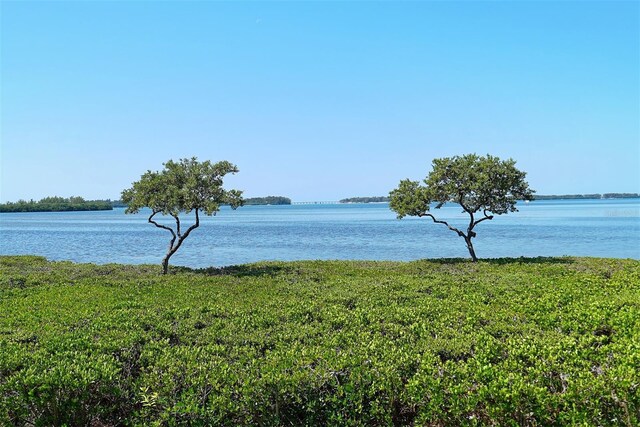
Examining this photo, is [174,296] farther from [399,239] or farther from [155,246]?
[399,239]

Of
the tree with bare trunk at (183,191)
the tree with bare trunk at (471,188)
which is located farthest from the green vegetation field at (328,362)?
the tree with bare trunk at (471,188)

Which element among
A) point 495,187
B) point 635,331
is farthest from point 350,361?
point 495,187

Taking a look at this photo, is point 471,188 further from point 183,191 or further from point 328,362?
point 328,362

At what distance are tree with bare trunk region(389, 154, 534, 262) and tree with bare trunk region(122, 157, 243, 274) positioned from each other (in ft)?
40.2

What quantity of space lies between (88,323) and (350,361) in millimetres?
6656

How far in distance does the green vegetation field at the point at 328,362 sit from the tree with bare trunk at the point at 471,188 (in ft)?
53.1

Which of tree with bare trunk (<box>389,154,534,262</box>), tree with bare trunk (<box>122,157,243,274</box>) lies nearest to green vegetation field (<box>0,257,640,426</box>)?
tree with bare trunk (<box>122,157,243,274</box>)

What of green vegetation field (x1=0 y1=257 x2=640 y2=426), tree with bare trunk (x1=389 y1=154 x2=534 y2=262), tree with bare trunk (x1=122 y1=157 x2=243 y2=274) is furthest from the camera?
tree with bare trunk (x1=389 y1=154 x2=534 y2=262)

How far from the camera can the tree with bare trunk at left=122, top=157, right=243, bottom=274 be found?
23.0 metres

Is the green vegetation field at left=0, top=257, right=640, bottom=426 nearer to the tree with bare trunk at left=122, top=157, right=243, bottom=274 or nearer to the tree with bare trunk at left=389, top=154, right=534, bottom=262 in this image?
the tree with bare trunk at left=122, top=157, right=243, bottom=274

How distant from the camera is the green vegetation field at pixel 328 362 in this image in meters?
5.96

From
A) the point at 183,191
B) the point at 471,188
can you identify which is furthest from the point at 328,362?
the point at 471,188

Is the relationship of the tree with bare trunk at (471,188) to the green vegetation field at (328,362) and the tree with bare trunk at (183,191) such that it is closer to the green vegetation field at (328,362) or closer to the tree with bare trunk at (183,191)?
the tree with bare trunk at (183,191)

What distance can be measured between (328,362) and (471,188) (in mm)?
23170
